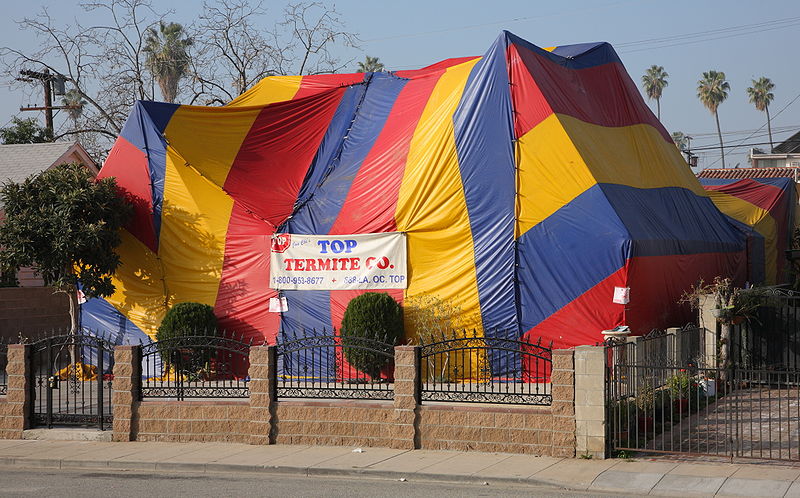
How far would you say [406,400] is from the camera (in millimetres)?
14211

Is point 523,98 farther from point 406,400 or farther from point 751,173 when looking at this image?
point 751,173

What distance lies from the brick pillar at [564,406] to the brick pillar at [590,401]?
71 mm

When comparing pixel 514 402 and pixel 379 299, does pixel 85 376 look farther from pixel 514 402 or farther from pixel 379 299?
pixel 514 402

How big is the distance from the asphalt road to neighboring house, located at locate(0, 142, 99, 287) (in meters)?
19.5


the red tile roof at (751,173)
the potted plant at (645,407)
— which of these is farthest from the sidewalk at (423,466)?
the red tile roof at (751,173)

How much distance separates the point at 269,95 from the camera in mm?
25922

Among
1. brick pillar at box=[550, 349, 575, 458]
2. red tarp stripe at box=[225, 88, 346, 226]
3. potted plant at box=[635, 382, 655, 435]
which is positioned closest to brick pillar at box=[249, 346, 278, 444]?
brick pillar at box=[550, 349, 575, 458]

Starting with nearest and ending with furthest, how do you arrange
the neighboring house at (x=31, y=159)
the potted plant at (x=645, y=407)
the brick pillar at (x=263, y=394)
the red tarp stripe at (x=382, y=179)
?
1. the potted plant at (x=645, y=407)
2. the brick pillar at (x=263, y=394)
3. the red tarp stripe at (x=382, y=179)
4. the neighboring house at (x=31, y=159)

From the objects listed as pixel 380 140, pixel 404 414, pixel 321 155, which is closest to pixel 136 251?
pixel 321 155

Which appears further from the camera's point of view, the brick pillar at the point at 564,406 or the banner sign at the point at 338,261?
the banner sign at the point at 338,261

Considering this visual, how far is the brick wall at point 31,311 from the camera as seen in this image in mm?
26750

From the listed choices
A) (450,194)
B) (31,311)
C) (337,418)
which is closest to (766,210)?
(450,194)

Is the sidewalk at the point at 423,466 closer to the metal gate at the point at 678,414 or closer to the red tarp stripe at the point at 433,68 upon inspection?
the metal gate at the point at 678,414

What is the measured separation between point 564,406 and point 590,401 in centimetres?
39
